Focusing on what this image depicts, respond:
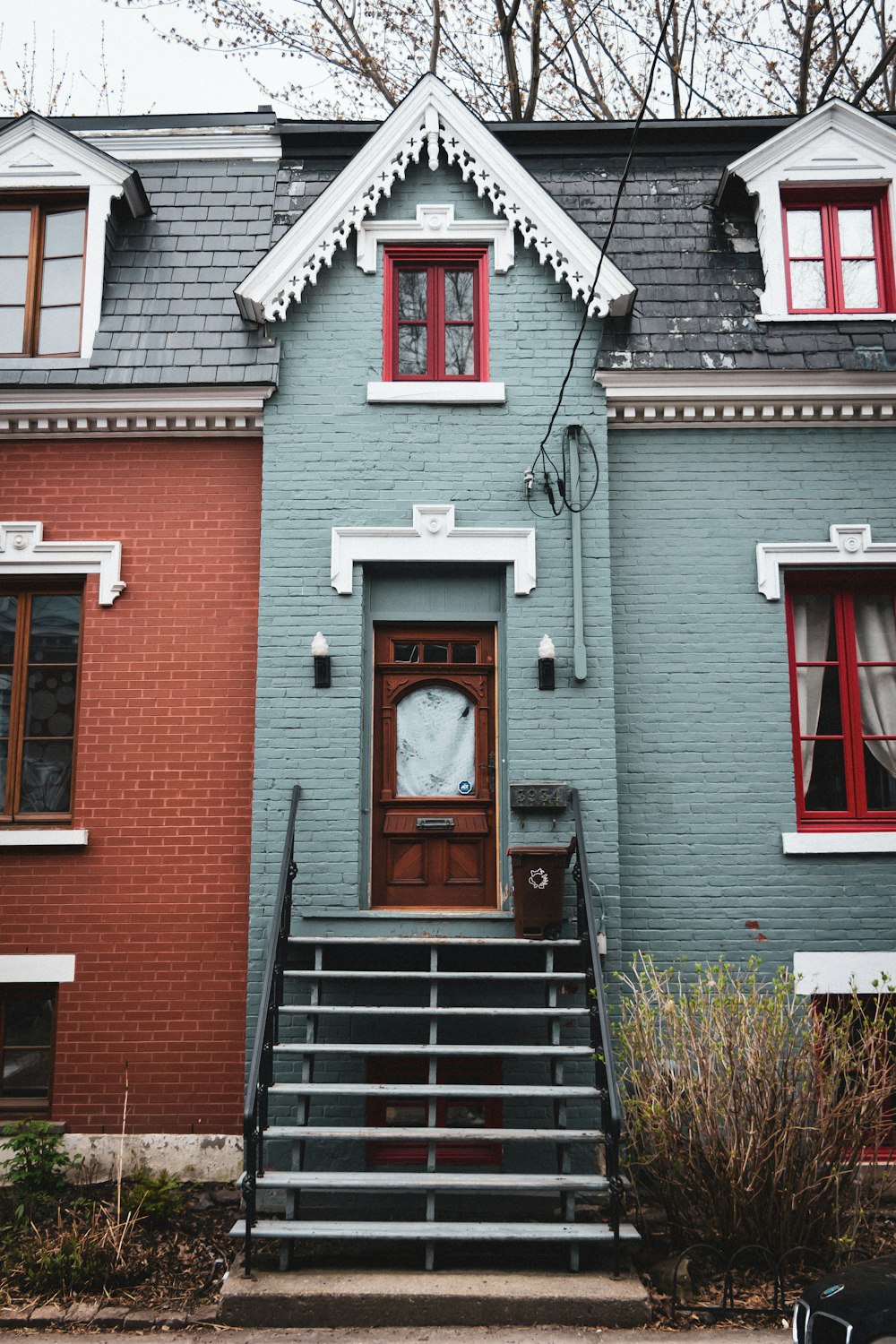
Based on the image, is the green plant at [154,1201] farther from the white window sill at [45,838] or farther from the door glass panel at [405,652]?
the door glass panel at [405,652]

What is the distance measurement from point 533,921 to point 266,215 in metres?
6.29

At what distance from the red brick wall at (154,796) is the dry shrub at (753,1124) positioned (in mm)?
3079

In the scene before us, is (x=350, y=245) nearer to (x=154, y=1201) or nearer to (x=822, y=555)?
(x=822, y=555)

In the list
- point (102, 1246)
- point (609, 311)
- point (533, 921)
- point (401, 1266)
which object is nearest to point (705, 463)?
point (609, 311)

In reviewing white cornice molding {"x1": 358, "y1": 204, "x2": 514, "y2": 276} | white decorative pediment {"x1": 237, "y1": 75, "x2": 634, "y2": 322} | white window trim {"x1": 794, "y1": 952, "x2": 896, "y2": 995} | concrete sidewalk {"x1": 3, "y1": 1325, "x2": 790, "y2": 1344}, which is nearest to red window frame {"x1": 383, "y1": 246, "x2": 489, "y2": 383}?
white cornice molding {"x1": 358, "y1": 204, "x2": 514, "y2": 276}

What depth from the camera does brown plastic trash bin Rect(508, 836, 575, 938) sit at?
7.07 metres

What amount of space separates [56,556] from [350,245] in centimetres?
344

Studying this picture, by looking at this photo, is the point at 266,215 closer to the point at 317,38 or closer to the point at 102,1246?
the point at 102,1246

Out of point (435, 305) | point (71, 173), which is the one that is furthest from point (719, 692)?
point (71, 173)

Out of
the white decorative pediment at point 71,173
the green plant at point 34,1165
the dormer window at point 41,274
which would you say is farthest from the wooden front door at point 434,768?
the white decorative pediment at point 71,173

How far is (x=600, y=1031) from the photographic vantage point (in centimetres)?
627

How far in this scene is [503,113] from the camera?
51.2 ft

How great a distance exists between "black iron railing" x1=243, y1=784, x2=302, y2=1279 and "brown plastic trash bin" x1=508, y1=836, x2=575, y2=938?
1535 mm

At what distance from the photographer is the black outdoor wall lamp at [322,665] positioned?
7828mm
